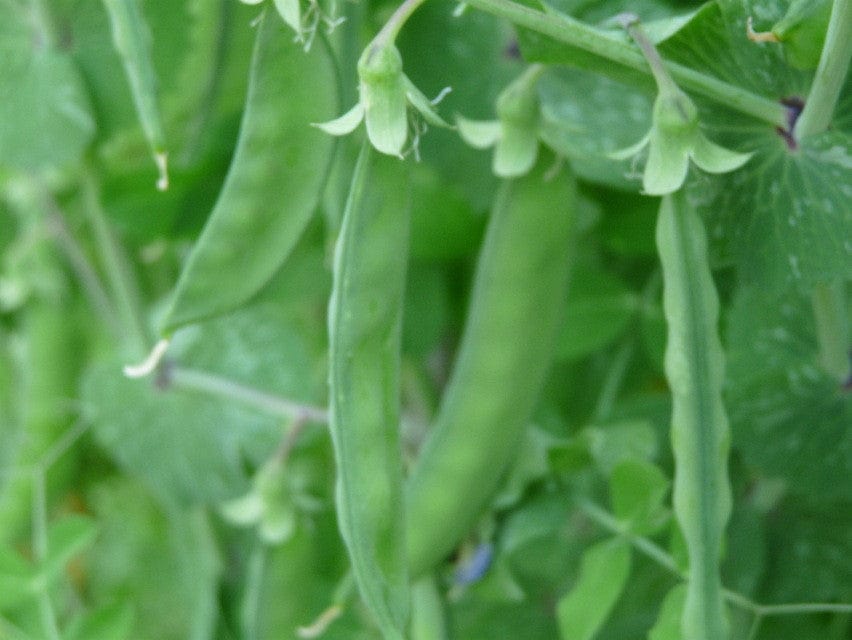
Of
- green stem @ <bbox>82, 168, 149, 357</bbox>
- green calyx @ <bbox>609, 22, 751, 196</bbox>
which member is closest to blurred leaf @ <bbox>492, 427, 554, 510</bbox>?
green calyx @ <bbox>609, 22, 751, 196</bbox>

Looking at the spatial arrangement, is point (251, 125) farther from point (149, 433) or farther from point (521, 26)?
point (149, 433)

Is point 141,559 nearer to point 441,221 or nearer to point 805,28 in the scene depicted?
point 441,221

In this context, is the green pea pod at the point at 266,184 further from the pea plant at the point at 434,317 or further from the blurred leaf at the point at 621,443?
the blurred leaf at the point at 621,443

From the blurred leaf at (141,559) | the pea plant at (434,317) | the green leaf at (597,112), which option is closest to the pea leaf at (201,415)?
the pea plant at (434,317)

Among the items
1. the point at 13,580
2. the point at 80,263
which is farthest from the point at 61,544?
the point at 80,263

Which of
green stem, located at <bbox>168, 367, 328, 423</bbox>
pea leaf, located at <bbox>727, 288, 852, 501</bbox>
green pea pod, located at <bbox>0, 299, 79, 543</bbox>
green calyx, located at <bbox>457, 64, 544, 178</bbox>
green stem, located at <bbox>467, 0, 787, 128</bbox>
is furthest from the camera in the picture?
green pea pod, located at <bbox>0, 299, 79, 543</bbox>

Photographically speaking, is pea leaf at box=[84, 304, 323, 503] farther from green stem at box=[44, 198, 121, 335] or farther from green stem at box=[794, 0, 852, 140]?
green stem at box=[794, 0, 852, 140]
